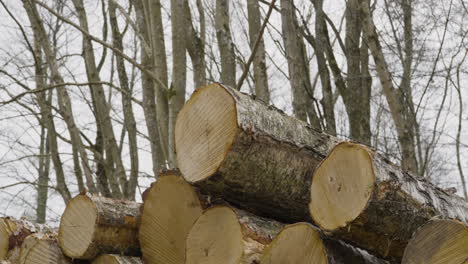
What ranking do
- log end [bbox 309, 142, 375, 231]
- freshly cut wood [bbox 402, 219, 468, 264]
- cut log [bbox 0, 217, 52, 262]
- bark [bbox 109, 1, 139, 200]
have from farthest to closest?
bark [bbox 109, 1, 139, 200] → cut log [bbox 0, 217, 52, 262] → log end [bbox 309, 142, 375, 231] → freshly cut wood [bbox 402, 219, 468, 264]

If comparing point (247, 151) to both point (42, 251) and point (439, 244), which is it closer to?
point (439, 244)

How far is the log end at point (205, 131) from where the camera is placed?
2.09 metres

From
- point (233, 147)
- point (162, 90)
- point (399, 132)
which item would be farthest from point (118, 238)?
point (399, 132)

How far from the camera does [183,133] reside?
231 cm

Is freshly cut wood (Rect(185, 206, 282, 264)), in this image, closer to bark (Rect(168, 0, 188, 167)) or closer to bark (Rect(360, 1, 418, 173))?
→ bark (Rect(168, 0, 188, 167))

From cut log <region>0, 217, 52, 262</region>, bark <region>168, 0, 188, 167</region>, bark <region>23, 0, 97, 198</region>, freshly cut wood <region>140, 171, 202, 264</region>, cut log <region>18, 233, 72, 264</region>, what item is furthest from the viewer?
bark <region>23, 0, 97, 198</region>

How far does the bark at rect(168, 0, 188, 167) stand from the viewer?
153 inches

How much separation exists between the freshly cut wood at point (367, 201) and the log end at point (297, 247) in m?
0.05

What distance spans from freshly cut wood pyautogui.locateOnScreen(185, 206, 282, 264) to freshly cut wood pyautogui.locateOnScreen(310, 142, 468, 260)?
244mm

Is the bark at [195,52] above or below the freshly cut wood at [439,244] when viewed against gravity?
above

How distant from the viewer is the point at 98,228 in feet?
8.34

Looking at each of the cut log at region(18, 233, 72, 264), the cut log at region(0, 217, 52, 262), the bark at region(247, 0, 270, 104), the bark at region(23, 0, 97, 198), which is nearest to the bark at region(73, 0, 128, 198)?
the bark at region(23, 0, 97, 198)

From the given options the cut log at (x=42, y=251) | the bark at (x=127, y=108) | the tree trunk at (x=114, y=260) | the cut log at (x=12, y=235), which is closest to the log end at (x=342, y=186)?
the tree trunk at (x=114, y=260)

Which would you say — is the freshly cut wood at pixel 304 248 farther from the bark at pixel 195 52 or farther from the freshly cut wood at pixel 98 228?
the bark at pixel 195 52
